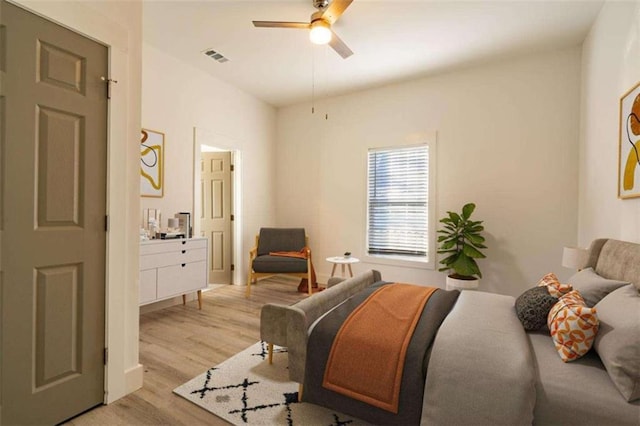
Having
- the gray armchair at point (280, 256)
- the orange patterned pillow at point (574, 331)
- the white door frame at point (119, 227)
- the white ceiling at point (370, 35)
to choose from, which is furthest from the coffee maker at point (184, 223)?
the orange patterned pillow at point (574, 331)

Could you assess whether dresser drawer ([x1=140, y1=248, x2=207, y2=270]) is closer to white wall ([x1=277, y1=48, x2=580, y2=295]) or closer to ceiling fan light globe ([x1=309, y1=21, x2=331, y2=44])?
white wall ([x1=277, y1=48, x2=580, y2=295])

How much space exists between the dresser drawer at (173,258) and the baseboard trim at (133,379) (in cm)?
124

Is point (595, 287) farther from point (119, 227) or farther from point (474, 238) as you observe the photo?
point (119, 227)

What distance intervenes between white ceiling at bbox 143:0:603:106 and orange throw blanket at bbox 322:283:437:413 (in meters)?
2.74

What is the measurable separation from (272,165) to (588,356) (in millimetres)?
4936

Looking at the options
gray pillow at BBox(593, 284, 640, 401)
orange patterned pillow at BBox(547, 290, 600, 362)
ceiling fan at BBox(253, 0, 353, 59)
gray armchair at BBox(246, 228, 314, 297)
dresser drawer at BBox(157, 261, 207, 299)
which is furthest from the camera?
gray armchair at BBox(246, 228, 314, 297)

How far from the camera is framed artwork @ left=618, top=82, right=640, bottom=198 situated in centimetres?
205

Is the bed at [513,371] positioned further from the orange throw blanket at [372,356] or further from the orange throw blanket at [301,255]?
the orange throw blanket at [301,255]

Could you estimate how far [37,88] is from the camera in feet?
5.11

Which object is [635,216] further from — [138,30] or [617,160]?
[138,30]

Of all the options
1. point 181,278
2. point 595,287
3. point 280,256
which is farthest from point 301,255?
point 595,287

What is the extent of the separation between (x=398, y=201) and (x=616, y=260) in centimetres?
280

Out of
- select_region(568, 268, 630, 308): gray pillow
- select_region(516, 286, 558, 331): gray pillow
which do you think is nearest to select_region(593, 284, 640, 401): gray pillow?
select_region(568, 268, 630, 308): gray pillow

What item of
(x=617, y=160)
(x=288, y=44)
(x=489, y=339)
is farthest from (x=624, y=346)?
(x=288, y=44)
